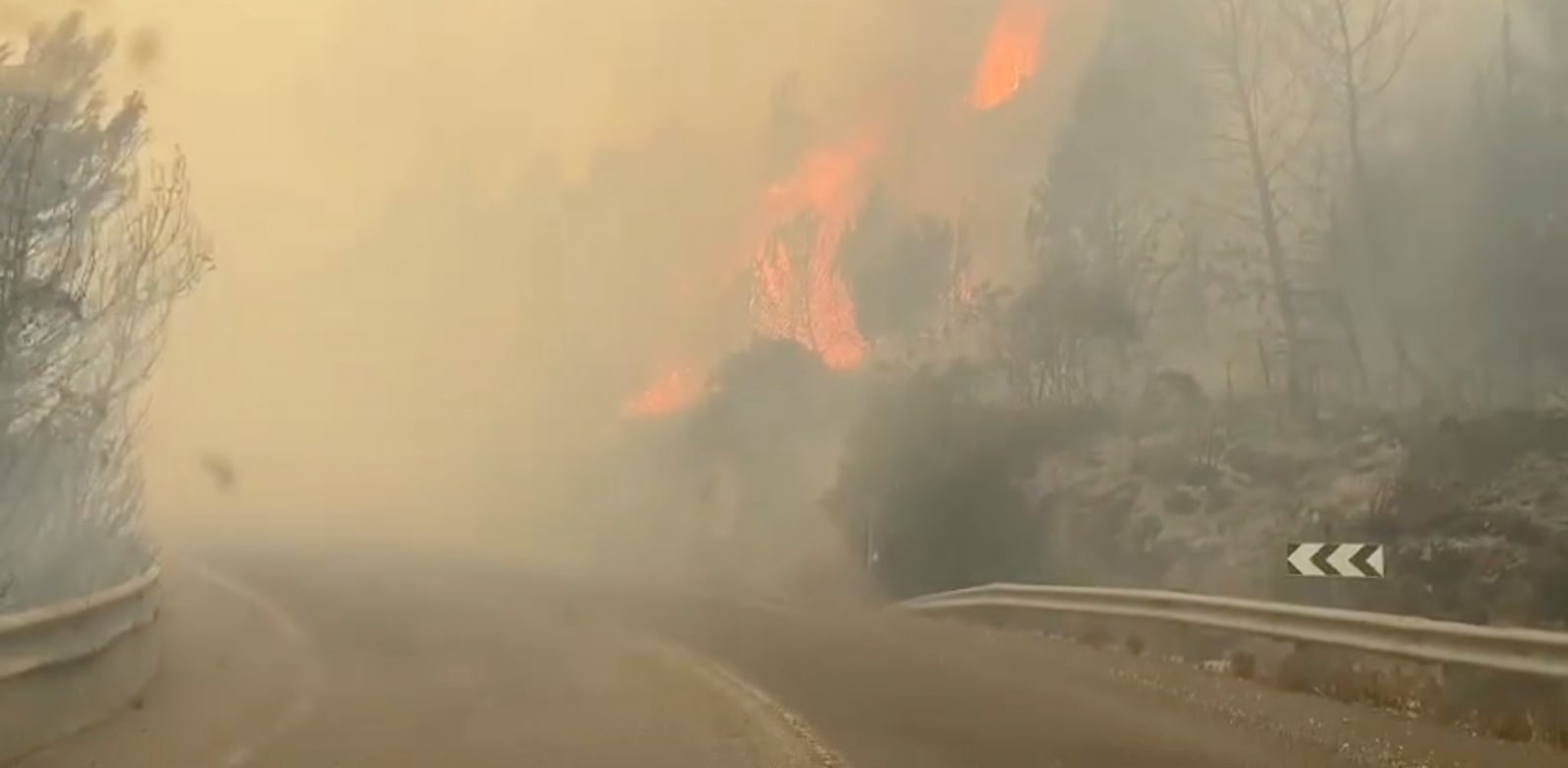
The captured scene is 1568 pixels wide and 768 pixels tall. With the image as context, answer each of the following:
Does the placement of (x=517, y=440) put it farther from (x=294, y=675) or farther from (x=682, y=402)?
(x=294, y=675)

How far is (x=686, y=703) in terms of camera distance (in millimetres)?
11836

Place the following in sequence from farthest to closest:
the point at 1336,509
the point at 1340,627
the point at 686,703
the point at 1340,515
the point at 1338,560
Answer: the point at 1336,509 < the point at 1340,515 < the point at 1338,560 < the point at 1340,627 < the point at 686,703

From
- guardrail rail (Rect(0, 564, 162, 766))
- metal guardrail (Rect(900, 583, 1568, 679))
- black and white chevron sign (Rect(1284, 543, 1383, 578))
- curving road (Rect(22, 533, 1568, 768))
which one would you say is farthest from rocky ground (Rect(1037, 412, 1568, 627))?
guardrail rail (Rect(0, 564, 162, 766))

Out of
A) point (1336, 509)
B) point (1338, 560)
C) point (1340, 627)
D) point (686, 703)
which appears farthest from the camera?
point (1336, 509)

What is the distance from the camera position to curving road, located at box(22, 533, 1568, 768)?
30.9 ft

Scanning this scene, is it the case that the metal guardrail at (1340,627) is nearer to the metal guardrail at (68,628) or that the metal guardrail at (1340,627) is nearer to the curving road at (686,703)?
the curving road at (686,703)

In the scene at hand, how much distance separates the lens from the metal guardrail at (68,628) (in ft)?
29.2

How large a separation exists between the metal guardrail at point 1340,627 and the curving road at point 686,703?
0.63m

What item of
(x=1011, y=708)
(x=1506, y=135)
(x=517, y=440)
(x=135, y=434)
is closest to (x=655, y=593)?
(x=135, y=434)

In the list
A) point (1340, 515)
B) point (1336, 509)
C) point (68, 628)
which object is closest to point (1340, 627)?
point (68, 628)

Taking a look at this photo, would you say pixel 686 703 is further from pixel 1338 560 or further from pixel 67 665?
pixel 1338 560

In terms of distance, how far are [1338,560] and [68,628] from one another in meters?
10.2

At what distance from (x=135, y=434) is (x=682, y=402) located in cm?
3368

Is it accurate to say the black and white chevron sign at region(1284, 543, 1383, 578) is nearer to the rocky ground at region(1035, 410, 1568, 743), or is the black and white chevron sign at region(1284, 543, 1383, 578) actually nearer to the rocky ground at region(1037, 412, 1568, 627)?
the rocky ground at region(1035, 410, 1568, 743)
